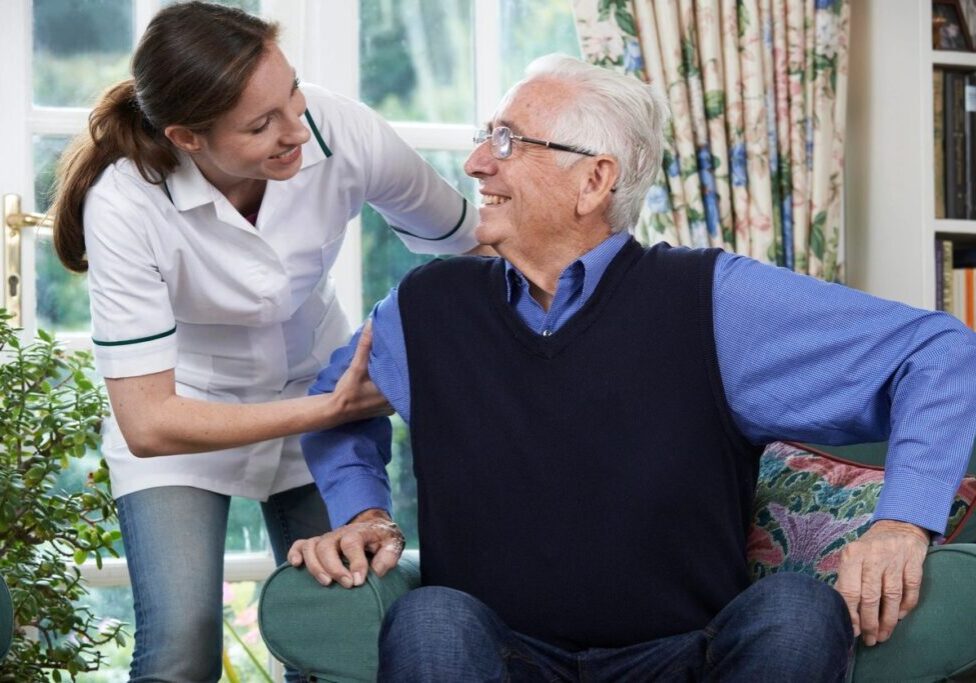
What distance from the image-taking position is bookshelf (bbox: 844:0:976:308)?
3.06m

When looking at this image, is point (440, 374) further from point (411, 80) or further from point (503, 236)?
point (411, 80)

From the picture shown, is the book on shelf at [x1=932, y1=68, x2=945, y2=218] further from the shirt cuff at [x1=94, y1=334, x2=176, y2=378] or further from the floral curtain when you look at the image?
the shirt cuff at [x1=94, y1=334, x2=176, y2=378]

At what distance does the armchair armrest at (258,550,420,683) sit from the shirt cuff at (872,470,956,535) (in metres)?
0.66

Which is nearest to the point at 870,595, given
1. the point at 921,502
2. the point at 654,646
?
the point at 921,502

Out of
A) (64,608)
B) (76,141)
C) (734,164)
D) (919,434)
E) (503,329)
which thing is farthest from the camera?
(734,164)

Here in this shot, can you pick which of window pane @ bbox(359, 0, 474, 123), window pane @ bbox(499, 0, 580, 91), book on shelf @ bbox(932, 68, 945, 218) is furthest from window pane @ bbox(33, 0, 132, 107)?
book on shelf @ bbox(932, 68, 945, 218)

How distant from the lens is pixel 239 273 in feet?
6.27

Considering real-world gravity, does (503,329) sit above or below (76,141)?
below

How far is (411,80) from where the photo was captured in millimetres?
Result: 3189

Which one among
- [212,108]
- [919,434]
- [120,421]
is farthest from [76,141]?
[919,434]

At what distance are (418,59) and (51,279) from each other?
→ 109cm

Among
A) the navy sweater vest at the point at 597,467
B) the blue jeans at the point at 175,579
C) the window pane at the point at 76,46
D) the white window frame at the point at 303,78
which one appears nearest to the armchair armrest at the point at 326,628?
the navy sweater vest at the point at 597,467

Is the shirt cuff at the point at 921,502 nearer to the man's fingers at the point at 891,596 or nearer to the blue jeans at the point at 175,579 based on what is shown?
the man's fingers at the point at 891,596

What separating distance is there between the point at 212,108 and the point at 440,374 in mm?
494
